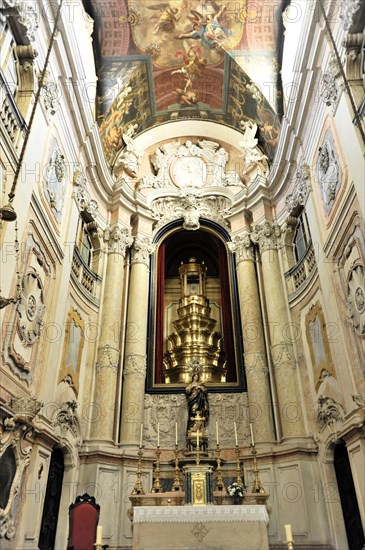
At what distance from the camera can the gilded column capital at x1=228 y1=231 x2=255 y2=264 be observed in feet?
43.3

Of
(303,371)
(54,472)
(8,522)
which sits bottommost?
(8,522)

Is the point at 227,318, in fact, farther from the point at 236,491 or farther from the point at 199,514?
the point at 199,514

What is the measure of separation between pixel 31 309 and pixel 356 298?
19.2 ft

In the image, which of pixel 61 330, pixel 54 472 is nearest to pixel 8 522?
pixel 54 472

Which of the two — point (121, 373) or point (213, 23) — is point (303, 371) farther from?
point (213, 23)

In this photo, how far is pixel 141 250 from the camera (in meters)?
13.5

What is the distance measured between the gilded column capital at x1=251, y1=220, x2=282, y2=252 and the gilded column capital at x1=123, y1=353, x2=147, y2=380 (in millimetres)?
4590

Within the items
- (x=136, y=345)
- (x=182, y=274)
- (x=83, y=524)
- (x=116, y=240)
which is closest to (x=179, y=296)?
(x=182, y=274)

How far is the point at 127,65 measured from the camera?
43.8ft

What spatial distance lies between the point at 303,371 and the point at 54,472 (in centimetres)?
590

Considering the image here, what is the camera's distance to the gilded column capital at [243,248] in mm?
13205

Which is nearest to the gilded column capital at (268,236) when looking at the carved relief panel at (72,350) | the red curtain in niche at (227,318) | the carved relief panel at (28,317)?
the red curtain in niche at (227,318)

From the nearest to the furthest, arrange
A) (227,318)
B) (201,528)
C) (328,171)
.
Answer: (201,528)
(328,171)
(227,318)

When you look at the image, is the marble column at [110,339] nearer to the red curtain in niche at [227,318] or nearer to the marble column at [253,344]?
the red curtain in niche at [227,318]
